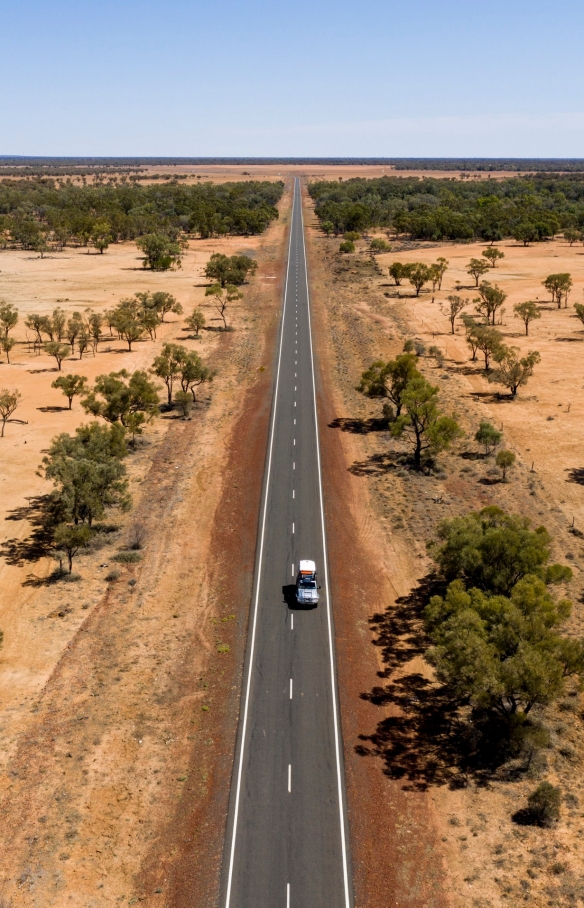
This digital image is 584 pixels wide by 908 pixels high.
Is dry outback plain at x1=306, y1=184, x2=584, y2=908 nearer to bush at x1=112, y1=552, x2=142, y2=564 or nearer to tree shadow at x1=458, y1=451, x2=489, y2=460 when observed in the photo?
tree shadow at x1=458, y1=451, x2=489, y2=460

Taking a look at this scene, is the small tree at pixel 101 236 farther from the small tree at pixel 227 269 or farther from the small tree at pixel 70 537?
the small tree at pixel 70 537

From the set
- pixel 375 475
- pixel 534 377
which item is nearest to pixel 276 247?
pixel 534 377

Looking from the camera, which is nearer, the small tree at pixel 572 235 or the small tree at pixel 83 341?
the small tree at pixel 83 341

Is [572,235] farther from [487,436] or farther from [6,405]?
[6,405]

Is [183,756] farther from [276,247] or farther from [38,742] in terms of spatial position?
[276,247]

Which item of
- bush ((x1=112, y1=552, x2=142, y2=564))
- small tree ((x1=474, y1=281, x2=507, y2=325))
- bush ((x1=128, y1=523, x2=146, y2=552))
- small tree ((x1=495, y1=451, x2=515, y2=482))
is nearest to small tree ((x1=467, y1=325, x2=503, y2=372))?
small tree ((x1=474, y1=281, x2=507, y2=325))

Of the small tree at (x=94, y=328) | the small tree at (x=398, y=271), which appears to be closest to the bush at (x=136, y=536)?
the small tree at (x=94, y=328)
